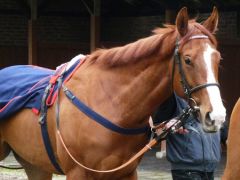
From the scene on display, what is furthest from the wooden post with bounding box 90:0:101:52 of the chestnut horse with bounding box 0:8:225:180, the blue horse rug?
the chestnut horse with bounding box 0:8:225:180

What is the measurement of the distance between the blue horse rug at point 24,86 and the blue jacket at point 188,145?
2.50ft

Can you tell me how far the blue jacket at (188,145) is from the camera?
439 centimetres

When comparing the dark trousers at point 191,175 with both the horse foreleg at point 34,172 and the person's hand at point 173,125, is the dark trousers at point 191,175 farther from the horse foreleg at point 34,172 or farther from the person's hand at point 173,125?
the horse foreleg at point 34,172

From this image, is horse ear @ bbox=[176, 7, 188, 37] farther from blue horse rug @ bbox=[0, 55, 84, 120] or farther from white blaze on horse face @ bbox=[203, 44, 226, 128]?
blue horse rug @ bbox=[0, 55, 84, 120]

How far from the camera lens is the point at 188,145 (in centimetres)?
442

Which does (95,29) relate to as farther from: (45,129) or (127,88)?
(127,88)

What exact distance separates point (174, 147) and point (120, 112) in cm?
61

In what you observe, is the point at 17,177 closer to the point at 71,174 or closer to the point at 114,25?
the point at 71,174

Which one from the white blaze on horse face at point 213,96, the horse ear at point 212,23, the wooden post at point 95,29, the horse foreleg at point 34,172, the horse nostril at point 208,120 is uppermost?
the horse ear at point 212,23

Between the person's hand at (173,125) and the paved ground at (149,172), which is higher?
the person's hand at (173,125)

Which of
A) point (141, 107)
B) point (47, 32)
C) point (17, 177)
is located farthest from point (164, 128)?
point (47, 32)

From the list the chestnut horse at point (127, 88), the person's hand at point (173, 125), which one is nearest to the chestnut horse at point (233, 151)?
the person's hand at point (173, 125)

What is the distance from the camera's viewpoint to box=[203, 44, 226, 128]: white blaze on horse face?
346 cm

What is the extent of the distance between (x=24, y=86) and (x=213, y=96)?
6.23ft
